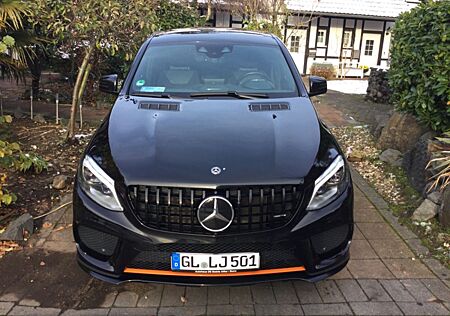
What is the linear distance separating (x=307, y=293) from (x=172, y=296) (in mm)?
929

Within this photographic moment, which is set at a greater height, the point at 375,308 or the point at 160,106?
the point at 160,106

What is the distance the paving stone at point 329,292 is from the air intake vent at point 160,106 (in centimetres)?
165

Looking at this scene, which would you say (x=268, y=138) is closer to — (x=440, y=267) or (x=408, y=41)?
(x=440, y=267)

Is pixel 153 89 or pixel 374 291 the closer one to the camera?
pixel 374 291

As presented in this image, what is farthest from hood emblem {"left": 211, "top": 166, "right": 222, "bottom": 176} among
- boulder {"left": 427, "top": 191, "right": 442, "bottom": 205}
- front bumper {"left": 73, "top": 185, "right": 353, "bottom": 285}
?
boulder {"left": 427, "top": 191, "right": 442, "bottom": 205}

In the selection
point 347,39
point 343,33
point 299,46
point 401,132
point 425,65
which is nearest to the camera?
point 425,65

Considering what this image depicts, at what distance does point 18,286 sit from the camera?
308 centimetres

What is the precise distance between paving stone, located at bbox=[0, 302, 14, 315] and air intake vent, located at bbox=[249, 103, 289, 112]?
83.7 inches

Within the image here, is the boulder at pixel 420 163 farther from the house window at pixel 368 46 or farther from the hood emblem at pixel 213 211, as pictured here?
the house window at pixel 368 46

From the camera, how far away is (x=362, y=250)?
3.65 metres

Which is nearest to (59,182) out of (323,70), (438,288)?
(438,288)

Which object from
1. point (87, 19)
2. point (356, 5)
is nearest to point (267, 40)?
point (87, 19)

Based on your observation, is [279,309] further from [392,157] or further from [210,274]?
[392,157]

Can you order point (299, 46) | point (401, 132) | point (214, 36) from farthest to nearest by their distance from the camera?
point (299, 46), point (401, 132), point (214, 36)
